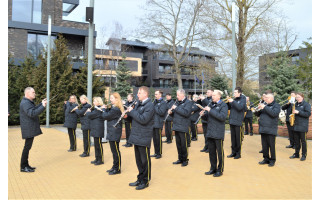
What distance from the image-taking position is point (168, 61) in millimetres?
60031

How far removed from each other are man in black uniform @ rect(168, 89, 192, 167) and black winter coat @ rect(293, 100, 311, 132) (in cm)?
352

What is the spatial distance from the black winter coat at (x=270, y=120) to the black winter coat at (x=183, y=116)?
6.94 feet

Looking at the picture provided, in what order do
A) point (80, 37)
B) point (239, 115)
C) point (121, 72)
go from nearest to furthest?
1. point (239, 115)
2. point (80, 37)
3. point (121, 72)

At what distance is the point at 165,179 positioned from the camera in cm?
635

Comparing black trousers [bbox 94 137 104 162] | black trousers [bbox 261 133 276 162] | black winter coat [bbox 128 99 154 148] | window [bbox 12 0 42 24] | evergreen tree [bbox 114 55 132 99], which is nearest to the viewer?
black winter coat [bbox 128 99 154 148]

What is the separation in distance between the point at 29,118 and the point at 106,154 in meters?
3.00

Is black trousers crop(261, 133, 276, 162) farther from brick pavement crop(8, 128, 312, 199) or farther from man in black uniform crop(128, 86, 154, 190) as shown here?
man in black uniform crop(128, 86, 154, 190)

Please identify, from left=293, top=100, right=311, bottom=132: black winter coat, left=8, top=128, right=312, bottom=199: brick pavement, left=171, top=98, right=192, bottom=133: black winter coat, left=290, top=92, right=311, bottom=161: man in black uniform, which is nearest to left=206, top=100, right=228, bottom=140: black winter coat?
left=171, top=98, right=192, bottom=133: black winter coat

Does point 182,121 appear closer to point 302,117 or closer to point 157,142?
point 157,142

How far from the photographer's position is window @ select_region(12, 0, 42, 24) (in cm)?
2402

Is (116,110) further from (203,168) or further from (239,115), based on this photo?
(239,115)

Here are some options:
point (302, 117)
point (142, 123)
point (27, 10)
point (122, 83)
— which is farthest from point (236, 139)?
point (27, 10)
